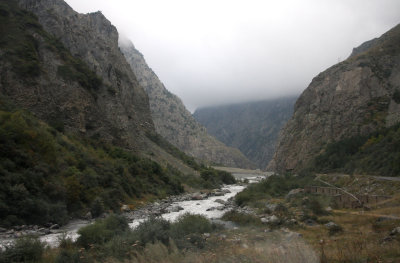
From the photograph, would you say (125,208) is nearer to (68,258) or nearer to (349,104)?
(68,258)

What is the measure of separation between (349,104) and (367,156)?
2895 centimetres

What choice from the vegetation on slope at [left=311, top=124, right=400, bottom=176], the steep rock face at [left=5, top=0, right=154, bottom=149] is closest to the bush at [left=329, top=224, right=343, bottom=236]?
the vegetation on slope at [left=311, top=124, right=400, bottom=176]

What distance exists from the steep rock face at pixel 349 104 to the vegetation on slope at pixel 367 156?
781 cm

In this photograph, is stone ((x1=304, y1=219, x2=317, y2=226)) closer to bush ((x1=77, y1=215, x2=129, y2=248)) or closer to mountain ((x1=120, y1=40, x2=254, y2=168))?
bush ((x1=77, y1=215, x2=129, y2=248))

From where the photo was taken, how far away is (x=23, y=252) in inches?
359

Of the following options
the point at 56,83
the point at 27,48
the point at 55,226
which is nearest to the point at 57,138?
the point at 56,83

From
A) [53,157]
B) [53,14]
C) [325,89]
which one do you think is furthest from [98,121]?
[325,89]

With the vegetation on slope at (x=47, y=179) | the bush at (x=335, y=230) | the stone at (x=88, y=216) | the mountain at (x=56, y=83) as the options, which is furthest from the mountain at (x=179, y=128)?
the bush at (x=335, y=230)

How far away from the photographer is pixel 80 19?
94062 millimetres

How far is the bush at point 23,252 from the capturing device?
8.73 meters

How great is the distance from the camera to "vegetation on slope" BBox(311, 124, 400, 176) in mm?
34750

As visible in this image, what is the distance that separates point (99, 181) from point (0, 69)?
70.1ft

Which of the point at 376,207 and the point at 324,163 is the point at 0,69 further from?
the point at 324,163

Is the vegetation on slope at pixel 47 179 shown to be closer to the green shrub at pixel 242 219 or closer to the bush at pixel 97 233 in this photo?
the bush at pixel 97 233
